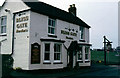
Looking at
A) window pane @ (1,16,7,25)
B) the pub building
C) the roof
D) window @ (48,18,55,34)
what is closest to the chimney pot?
the roof

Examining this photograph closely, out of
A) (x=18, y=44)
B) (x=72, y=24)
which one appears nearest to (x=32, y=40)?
(x=18, y=44)

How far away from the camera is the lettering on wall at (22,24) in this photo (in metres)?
15.1

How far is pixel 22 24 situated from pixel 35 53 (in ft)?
11.2

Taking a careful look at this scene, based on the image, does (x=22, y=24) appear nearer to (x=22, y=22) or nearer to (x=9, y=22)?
(x=22, y=22)

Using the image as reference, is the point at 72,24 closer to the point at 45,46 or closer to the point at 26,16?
the point at 45,46

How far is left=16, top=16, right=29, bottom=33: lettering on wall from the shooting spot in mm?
15062

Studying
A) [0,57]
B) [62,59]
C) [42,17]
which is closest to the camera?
[0,57]

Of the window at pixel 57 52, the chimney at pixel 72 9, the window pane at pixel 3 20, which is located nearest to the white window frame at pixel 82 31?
the chimney at pixel 72 9

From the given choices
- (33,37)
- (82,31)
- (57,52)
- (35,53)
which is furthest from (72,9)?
(35,53)

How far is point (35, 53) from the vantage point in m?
15.0

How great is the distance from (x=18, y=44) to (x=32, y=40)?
1.81 meters

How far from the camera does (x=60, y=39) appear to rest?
18031 millimetres

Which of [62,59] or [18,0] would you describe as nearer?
[18,0]

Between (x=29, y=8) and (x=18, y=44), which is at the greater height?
(x=29, y=8)
